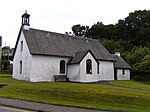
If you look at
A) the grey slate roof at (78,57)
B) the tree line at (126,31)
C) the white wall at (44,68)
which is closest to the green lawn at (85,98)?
the white wall at (44,68)

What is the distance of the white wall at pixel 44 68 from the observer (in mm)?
36719

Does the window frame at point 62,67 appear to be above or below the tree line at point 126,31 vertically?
below

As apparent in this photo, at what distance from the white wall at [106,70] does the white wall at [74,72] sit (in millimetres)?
6282

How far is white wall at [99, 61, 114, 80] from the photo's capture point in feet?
144

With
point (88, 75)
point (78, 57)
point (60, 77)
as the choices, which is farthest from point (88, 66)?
point (60, 77)

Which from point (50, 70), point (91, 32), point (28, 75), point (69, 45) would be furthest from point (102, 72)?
point (91, 32)

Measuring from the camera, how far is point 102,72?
1738 inches

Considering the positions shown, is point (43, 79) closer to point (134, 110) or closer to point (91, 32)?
point (134, 110)

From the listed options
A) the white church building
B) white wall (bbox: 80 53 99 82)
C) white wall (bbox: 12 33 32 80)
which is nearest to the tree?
the white church building

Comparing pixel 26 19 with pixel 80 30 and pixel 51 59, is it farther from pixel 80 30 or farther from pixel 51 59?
pixel 80 30

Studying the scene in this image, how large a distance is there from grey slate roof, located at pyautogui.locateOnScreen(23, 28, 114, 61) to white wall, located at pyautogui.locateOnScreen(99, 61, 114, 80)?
2.99 feet

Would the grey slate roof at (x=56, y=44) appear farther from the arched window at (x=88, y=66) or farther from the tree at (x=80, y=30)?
the tree at (x=80, y=30)

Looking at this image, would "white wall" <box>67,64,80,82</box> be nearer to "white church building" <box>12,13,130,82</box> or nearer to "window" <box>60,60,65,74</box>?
"white church building" <box>12,13,130,82</box>

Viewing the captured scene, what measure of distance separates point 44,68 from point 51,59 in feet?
5.90
